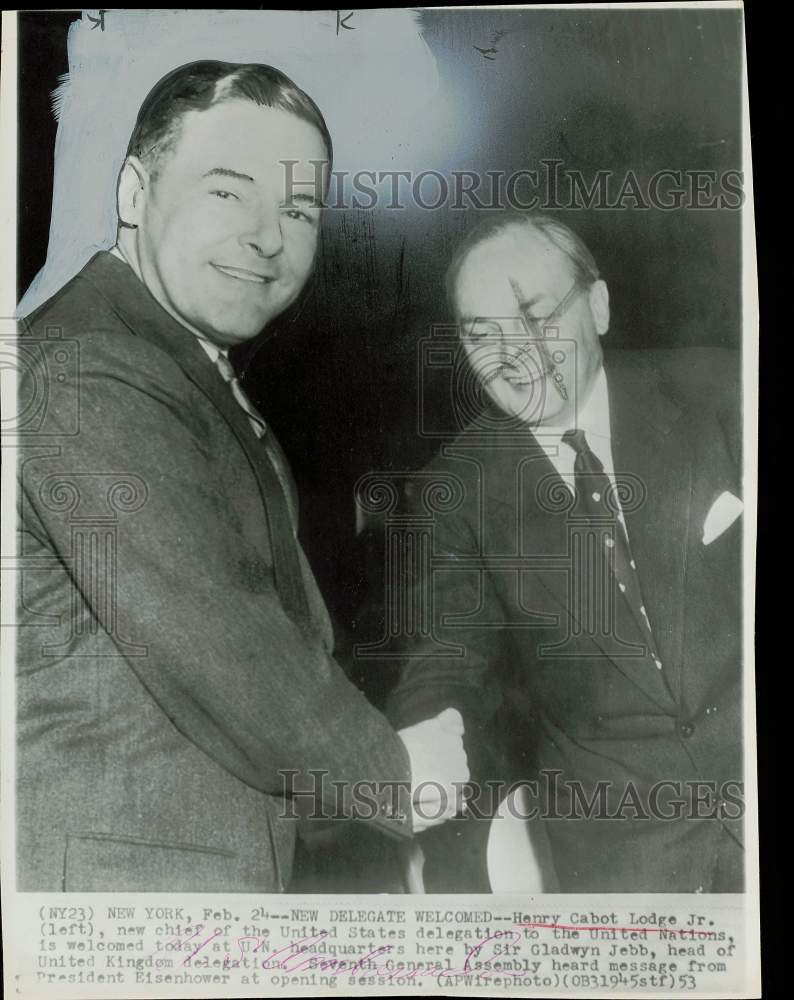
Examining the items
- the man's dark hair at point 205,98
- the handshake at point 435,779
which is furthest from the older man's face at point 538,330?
the handshake at point 435,779

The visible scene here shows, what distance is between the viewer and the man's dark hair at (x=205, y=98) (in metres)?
1.48

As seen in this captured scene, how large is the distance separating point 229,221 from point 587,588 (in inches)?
35.1

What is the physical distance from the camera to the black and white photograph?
144cm

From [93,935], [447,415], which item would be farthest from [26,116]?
[93,935]

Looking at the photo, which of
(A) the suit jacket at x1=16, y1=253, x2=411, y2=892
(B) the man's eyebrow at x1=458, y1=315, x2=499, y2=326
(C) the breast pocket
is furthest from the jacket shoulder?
(C) the breast pocket

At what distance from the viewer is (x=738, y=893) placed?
146 cm

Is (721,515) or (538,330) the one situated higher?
(538,330)

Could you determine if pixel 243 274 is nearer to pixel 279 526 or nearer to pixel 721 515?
pixel 279 526

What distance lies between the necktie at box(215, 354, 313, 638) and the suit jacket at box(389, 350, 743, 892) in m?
0.21

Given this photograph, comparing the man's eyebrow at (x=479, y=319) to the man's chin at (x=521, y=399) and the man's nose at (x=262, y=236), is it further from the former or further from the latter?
the man's nose at (x=262, y=236)

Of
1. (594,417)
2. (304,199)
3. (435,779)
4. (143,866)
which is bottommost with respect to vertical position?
(143,866)

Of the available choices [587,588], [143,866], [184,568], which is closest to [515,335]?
[587,588]

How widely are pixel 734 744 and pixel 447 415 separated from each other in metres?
0.76

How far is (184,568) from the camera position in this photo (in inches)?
56.2
